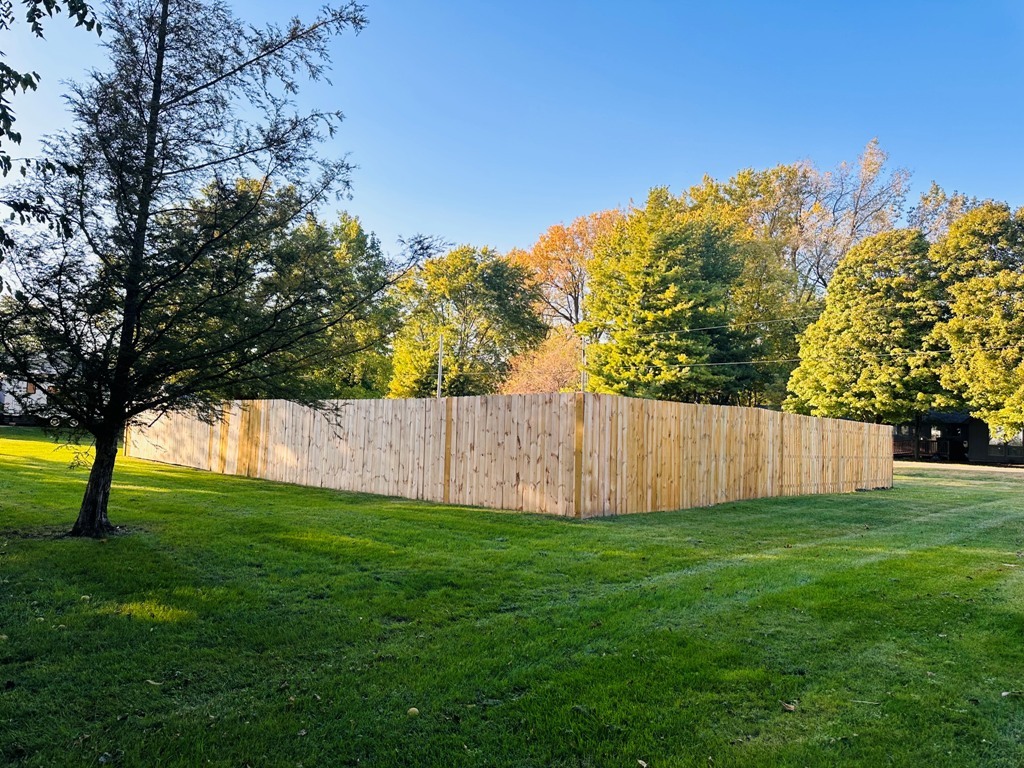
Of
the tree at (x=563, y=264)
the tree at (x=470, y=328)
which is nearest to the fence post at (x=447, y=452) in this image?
the tree at (x=470, y=328)

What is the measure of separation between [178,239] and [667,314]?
2042 cm

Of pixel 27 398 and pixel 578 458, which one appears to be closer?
pixel 27 398

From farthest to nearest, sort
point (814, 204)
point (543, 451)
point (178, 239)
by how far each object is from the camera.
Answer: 1. point (814, 204)
2. point (543, 451)
3. point (178, 239)

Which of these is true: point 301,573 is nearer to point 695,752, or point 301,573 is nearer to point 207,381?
point 207,381

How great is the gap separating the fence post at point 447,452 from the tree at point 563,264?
25846mm

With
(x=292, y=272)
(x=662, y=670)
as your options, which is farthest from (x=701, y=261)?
(x=662, y=670)

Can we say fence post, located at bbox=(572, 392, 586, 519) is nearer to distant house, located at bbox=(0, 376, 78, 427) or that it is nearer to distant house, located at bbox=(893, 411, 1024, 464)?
distant house, located at bbox=(0, 376, 78, 427)

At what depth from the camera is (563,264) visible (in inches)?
1441

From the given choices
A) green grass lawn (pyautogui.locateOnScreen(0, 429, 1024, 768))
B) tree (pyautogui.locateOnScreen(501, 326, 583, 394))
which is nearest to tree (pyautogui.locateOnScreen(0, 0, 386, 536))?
green grass lawn (pyautogui.locateOnScreen(0, 429, 1024, 768))

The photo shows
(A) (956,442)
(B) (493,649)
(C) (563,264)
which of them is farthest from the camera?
(C) (563,264)

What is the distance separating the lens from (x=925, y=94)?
21.5 meters

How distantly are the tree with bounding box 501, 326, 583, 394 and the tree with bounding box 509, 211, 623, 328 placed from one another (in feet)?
4.93

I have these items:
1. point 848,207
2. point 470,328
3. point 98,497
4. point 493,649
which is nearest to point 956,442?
point 848,207

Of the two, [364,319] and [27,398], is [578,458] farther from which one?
[27,398]
